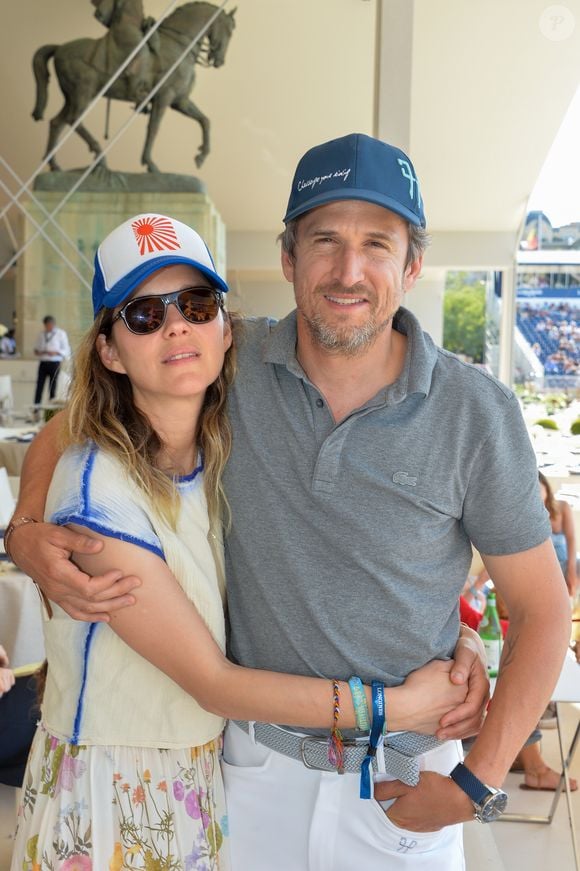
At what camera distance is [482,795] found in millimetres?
1352

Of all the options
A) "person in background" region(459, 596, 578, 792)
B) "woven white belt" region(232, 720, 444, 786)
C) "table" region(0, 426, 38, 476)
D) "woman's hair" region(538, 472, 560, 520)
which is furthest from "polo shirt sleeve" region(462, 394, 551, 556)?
"table" region(0, 426, 38, 476)

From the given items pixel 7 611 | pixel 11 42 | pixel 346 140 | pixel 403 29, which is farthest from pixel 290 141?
pixel 346 140

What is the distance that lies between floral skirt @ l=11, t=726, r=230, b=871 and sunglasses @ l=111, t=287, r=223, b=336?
65 cm

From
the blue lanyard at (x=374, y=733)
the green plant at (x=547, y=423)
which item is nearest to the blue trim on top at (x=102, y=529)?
the blue lanyard at (x=374, y=733)

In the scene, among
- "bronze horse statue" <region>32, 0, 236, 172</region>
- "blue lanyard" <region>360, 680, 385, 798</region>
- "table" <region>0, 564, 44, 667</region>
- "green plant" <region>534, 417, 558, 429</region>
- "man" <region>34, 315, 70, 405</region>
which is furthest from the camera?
"man" <region>34, 315, 70, 405</region>

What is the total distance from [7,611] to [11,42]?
1170 cm

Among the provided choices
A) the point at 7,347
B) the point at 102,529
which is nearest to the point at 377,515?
the point at 102,529

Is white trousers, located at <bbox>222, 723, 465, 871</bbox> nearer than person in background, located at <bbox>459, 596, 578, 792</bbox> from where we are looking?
Yes

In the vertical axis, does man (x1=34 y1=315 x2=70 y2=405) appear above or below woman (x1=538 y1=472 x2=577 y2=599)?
above

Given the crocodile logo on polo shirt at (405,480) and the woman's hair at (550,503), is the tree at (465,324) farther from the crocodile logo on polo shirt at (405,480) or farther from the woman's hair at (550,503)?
the crocodile logo on polo shirt at (405,480)

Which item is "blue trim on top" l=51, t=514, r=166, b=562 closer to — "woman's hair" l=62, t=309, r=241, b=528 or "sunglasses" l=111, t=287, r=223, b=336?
Answer: "woman's hair" l=62, t=309, r=241, b=528

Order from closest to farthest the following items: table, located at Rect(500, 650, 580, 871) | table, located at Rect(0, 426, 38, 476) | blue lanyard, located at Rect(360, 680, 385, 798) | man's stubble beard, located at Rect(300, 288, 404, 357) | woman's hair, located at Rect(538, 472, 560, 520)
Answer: blue lanyard, located at Rect(360, 680, 385, 798) < man's stubble beard, located at Rect(300, 288, 404, 357) < table, located at Rect(500, 650, 580, 871) < woman's hair, located at Rect(538, 472, 560, 520) < table, located at Rect(0, 426, 38, 476)

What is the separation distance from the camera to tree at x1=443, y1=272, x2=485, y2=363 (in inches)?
1492

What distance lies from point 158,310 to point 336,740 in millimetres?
734
